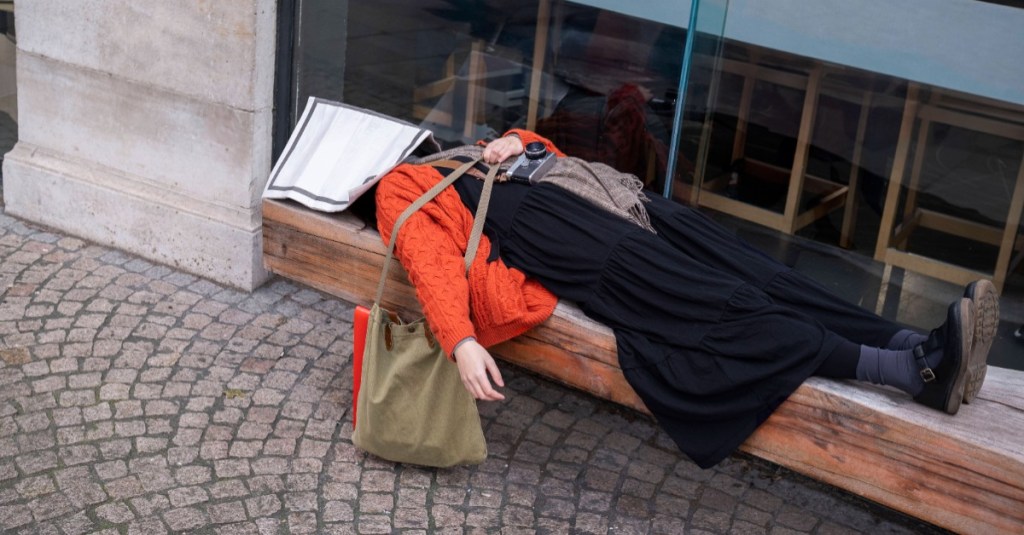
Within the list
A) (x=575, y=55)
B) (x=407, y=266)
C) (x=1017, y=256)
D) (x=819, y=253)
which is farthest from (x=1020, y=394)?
(x=575, y=55)

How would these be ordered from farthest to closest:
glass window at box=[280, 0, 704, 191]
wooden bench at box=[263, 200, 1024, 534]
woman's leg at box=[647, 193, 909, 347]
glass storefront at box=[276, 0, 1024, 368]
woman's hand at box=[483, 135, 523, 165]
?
glass window at box=[280, 0, 704, 191] < glass storefront at box=[276, 0, 1024, 368] < woman's hand at box=[483, 135, 523, 165] < woman's leg at box=[647, 193, 909, 347] < wooden bench at box=[263, 200, 1024, 534]

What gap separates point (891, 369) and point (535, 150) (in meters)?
1.51

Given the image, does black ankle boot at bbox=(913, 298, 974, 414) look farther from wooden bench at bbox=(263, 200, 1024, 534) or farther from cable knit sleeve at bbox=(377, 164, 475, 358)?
cable knit sleeve at bbox=(377, 164, 475, 358)

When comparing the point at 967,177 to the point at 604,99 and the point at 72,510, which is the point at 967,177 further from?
the point at 72,510

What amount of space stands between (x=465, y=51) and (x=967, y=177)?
230 cm

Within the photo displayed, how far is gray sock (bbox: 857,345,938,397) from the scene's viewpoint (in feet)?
11.4

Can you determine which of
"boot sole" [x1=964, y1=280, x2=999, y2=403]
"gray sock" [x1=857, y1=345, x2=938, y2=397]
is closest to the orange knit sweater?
"gray sock" [x1=857, y1=345, x2=938, y2=397]

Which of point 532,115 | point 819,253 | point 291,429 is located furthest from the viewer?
point 532,115

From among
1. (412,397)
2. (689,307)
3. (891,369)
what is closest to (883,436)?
A: (891,369)

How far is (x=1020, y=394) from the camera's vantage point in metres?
3.64

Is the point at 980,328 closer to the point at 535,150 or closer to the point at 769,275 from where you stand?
the point at 769,275

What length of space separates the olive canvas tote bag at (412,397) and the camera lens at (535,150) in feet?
1.33

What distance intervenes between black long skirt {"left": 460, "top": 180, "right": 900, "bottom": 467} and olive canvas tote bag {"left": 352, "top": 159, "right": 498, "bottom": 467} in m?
0.29

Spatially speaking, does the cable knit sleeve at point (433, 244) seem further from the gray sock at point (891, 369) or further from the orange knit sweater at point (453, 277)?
the gray sock at point (891, 369)
